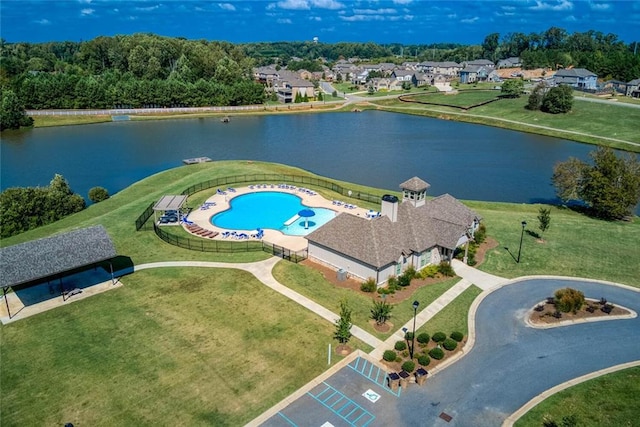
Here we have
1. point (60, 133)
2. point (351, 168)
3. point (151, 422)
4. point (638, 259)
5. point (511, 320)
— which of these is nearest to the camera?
point (151, 422)

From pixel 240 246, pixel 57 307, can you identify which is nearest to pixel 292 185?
pixel 240 246

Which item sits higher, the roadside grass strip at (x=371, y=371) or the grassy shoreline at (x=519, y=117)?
the grassy shoreline at (x=519, y=117)

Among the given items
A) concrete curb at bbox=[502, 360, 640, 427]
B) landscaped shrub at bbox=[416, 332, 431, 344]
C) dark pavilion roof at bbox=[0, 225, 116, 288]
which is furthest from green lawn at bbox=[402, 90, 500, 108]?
dark pavilion roof at bbox=[0, 225, 116, 288]

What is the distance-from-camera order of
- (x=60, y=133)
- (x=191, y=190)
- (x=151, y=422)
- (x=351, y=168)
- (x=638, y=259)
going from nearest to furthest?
(x=151, y=422) < (x=638, y=259) < (x=191, y=190) < (x=351, y=168) < (x=60, y=133)

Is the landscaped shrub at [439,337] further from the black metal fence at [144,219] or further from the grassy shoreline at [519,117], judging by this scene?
the grassy shoreline at [519,117]

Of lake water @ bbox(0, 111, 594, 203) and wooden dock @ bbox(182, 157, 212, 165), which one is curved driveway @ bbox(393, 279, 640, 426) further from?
wooden dock @ bbox(182, 157, 212, 165)

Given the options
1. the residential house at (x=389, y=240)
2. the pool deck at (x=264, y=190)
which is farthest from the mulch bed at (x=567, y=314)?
the pool deck at (x=264, y=190)

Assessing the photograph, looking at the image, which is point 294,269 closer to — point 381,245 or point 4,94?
point 381,245
